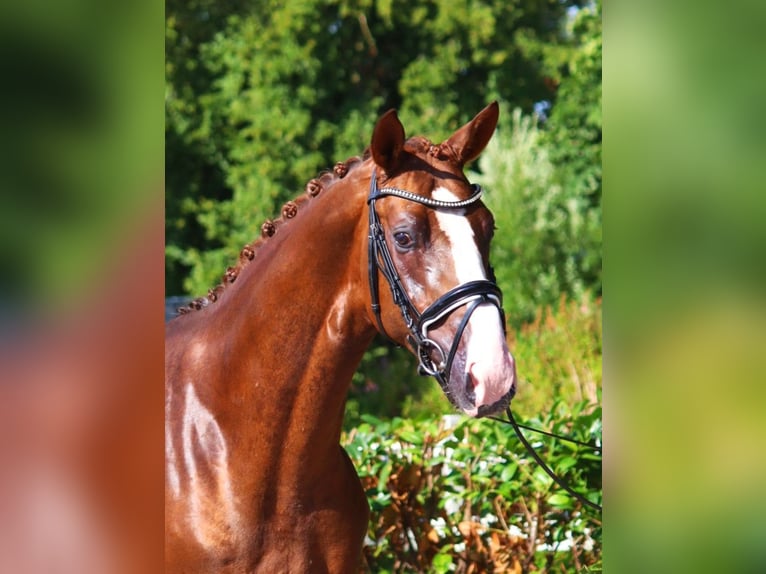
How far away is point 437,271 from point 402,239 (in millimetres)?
136

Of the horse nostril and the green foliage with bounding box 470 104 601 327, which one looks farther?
the green foliage with bounding box 470 104 601 327

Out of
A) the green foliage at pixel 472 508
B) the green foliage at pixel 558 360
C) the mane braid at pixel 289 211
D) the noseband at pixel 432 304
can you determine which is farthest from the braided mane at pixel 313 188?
the green foliage at pixel 558 360

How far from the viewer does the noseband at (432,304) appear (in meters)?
2.16

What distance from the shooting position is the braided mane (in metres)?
2.49

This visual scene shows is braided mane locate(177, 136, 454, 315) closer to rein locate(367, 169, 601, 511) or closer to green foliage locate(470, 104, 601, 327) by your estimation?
rein locate(367, 169, 601, 511)

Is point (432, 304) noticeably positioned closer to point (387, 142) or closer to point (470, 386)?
point (470, 386)

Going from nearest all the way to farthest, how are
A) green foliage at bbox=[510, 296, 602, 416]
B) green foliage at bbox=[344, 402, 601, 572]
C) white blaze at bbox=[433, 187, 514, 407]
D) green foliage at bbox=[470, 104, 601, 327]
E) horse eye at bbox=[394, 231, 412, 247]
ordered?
white blaze at bbox=[433, 187, 514, 407] → horse eye at bbox=[394, 231, 412, 247] → green foliage at bbox=[344, 402, 601, 572] → green foliage at bbox=[510, 296, 602, 416] → green foliage at bbox=[470, 104, 601, 327]

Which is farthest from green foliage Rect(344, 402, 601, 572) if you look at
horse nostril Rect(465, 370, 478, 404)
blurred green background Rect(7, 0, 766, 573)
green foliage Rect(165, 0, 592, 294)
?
green foliage Rect(165, 0, 592, 294)

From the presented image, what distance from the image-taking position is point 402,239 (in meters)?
2.31

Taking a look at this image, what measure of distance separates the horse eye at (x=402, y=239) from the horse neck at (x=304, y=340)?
14 cm
